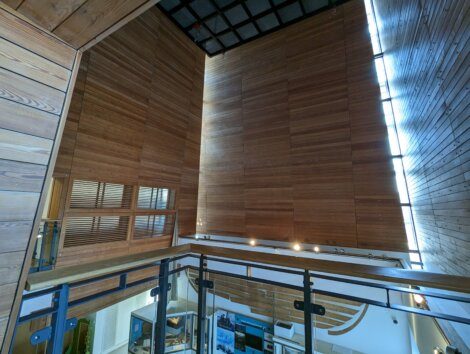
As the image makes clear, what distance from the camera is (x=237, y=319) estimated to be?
5.14m

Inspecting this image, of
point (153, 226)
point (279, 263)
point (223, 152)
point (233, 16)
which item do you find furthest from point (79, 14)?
point (233, 16)

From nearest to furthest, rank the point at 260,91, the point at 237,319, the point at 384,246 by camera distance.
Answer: the point at 384,246 → the point at 237,319 → the point at 260,91

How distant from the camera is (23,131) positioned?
3.16 feet

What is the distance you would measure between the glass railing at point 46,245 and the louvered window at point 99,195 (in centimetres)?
47

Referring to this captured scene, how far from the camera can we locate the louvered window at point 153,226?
5.40 meters

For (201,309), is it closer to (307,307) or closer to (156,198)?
(307,307)

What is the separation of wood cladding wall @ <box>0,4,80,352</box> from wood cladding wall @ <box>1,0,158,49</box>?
5 centimetres

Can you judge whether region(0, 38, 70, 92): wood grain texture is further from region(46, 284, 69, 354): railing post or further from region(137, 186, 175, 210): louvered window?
region(137, 186, 175, 210): louvered window

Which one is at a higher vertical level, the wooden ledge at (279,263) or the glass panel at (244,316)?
the wooden ledge at (279,263)

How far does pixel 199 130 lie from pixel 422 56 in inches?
224

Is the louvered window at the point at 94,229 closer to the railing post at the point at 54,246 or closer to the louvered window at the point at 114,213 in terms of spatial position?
the louvered window at the point at 114,213

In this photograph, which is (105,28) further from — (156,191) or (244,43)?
(244,43)

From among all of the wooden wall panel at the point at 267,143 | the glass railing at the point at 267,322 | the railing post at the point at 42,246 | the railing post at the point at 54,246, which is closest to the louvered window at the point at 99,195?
the railing post at the point at 54,246

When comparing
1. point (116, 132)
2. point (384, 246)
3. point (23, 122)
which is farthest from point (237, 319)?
point (23, 122)
